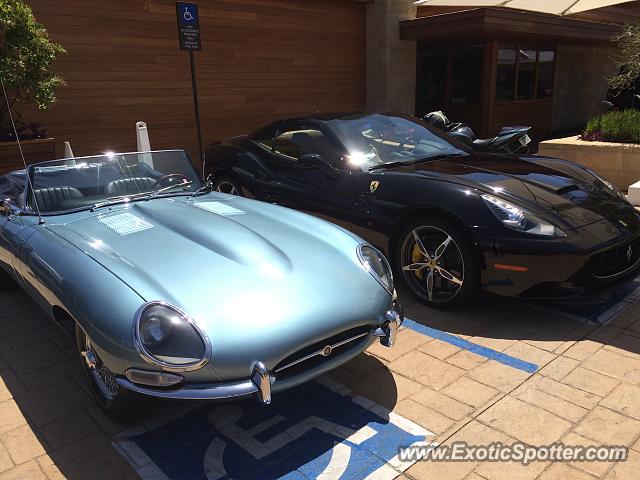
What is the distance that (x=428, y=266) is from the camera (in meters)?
3.79

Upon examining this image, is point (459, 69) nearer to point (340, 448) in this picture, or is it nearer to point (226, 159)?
point (226, 159)

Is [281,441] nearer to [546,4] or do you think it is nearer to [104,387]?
[104,387]

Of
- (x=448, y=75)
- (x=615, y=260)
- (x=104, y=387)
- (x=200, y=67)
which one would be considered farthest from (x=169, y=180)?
(x=448, y=75)

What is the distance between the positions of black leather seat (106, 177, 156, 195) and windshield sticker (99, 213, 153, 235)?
356mm

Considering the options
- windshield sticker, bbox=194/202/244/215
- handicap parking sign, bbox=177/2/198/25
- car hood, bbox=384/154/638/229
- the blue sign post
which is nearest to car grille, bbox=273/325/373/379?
windshield sticker, bbox=194/202/244/215

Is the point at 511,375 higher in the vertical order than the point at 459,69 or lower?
lower

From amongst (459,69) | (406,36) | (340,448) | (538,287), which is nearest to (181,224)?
(340,448)

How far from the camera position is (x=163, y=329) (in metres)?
2.18

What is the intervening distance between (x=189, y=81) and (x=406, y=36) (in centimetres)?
498

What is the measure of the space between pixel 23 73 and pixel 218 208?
439 cm

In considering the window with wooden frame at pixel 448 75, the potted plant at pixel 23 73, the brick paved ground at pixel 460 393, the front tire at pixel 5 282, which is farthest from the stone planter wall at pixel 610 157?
the front tire at pixel 5 282

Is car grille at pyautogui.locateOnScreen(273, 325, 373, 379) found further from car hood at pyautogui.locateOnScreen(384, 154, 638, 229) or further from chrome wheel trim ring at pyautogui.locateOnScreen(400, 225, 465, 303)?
car hood at pyautogui.locateOnScreen(384, 154, 638, 229)

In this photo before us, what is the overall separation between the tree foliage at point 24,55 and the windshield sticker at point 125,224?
4.06m

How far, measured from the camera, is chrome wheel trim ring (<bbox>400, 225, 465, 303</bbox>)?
12.0 feet
